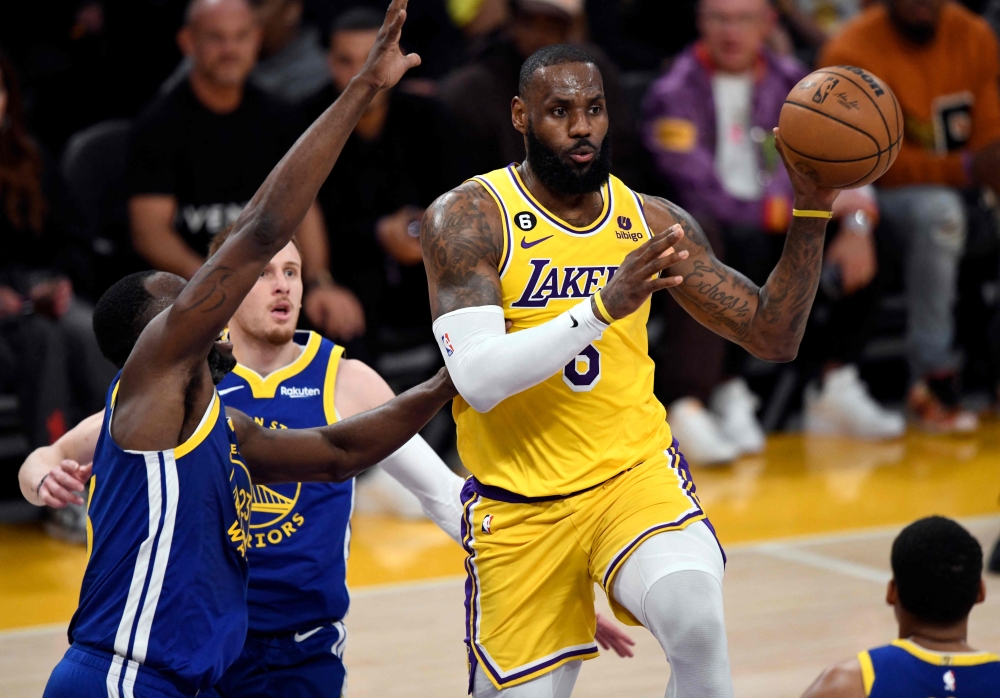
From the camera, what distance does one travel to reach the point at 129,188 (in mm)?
6812

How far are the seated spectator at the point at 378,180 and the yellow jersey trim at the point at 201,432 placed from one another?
13.7ft

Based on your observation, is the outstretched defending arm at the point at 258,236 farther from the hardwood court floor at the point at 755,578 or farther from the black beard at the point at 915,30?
the black beard at the point at 915,30

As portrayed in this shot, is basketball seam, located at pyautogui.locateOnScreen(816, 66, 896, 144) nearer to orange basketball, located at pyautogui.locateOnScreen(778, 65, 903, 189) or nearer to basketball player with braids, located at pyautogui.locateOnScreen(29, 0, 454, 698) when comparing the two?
orange basketball, located at pyautogui.locateOnScreen(778, 65, 903, 189)

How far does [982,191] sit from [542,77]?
574cm

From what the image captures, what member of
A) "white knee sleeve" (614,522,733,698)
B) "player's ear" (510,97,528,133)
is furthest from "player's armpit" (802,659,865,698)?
"player's ear" (510,97,528,133)

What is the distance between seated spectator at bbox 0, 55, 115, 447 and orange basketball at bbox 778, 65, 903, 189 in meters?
4.00

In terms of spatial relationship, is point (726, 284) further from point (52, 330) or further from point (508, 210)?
point (52, 330)

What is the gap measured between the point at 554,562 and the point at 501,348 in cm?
60

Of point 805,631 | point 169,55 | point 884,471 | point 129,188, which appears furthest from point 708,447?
point 169,55

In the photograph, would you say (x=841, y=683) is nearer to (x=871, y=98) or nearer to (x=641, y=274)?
(x=641, y=274)

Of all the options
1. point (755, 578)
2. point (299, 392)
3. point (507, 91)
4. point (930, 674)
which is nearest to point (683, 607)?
point (930, 674)

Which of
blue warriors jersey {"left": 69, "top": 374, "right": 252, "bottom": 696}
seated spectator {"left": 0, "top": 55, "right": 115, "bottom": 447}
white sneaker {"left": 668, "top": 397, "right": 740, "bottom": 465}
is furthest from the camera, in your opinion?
white sneaker {"left": 668, "top": 397, "right": 740, "bottom": 465}

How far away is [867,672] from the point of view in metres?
2.78

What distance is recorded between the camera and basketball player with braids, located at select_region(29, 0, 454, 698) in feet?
8.84
